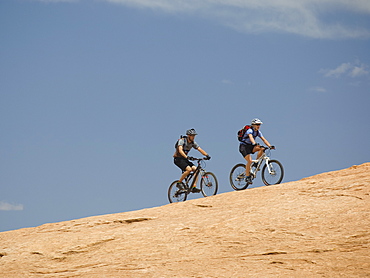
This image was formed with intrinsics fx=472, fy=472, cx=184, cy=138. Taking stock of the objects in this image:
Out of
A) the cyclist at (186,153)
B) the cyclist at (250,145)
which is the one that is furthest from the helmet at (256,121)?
the cyclist at (186,153)

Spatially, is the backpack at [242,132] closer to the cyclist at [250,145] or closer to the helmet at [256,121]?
the cyclist at [250,145]

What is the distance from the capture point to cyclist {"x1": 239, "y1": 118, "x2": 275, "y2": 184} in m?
18.8

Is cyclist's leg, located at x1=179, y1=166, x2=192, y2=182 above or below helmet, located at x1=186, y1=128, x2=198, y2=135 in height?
below

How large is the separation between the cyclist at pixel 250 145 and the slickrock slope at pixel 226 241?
4.03 m

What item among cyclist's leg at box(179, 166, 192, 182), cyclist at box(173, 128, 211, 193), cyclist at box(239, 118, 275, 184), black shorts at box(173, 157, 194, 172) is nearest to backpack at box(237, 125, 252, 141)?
cyclist at box(239, 118, 275, 184)

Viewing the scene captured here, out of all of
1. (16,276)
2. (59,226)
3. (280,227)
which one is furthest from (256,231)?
(59,226)

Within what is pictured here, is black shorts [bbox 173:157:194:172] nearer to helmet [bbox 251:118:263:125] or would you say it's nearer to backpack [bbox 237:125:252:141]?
backpack [bbox 237:125:252:141]

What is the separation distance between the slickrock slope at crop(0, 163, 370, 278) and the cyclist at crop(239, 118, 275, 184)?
13.2 ft

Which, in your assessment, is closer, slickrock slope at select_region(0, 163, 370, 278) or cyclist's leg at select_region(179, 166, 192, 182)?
slickrock slope at select_region(0, 163, 370, 278)

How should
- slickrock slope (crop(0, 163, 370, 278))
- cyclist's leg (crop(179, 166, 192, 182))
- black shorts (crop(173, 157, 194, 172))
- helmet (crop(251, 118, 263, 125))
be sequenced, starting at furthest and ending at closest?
black shorts (crop(173, 157, 194, 172))
cyclist's leg (crop(179, 166, 192, 182))
helmet (crop(251, 118, 263, 125))
slickrock slope (crop(0, 163, 370, 278))

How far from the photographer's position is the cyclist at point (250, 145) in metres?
18.8

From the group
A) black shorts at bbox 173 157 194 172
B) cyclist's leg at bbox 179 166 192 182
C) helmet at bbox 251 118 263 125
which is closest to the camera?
helmet at bbox 251 118 263 125

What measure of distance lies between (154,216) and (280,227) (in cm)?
457

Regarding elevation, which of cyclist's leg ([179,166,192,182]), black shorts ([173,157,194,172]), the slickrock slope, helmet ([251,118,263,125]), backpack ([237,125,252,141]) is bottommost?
the slickrock slope
